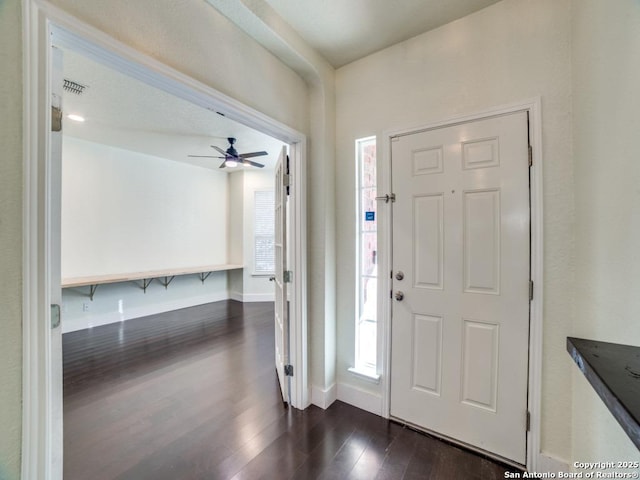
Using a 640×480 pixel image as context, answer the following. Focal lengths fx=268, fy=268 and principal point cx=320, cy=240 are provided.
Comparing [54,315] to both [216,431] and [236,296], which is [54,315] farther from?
[236,296]

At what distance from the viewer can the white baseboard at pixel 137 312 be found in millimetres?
3988

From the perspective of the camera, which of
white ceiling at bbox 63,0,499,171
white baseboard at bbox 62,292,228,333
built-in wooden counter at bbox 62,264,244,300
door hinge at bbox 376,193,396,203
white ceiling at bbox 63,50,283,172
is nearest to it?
white ceiling at bbox 63,0,499,171

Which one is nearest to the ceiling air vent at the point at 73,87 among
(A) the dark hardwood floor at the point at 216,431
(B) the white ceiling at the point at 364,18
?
(B) the white ceiling at the point at 364,18

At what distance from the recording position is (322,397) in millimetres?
2209

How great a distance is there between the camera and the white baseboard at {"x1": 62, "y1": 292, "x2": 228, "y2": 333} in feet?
13.1

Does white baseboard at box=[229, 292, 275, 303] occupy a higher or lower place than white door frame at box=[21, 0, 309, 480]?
lower

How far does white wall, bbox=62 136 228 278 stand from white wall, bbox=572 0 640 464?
5.57 m

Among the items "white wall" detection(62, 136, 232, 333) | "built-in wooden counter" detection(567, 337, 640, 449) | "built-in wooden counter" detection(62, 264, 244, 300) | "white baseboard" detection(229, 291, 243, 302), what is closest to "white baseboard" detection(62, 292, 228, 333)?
"white wall" detection(62, 136, 232, 333)

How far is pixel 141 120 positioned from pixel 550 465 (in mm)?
4816

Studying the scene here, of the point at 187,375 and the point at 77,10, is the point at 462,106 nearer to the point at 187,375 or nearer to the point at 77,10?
the point at 77,10

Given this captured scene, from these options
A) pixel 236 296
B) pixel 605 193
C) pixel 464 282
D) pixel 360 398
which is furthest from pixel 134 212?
pixel 605 193

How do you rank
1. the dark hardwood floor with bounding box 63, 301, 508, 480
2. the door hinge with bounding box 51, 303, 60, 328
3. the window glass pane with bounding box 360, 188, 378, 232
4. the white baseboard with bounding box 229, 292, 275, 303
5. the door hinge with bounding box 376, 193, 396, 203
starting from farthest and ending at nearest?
the white baseboard with bounding box 229, 292, 275, 303, the window glass pane with bounding box 360, 188, 378, 232, the door hinge with bounding box 376, 193, 396, 203, the dark hardwood floor with bounding box 63, 301, 508, 480, the door hinge with bounding box 51, 303, 60, 328

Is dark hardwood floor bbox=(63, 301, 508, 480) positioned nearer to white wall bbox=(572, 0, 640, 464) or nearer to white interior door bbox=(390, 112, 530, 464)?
white interior door bbox=(390, 112, 530, 464)

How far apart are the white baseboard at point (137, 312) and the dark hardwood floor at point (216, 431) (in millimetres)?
1049
